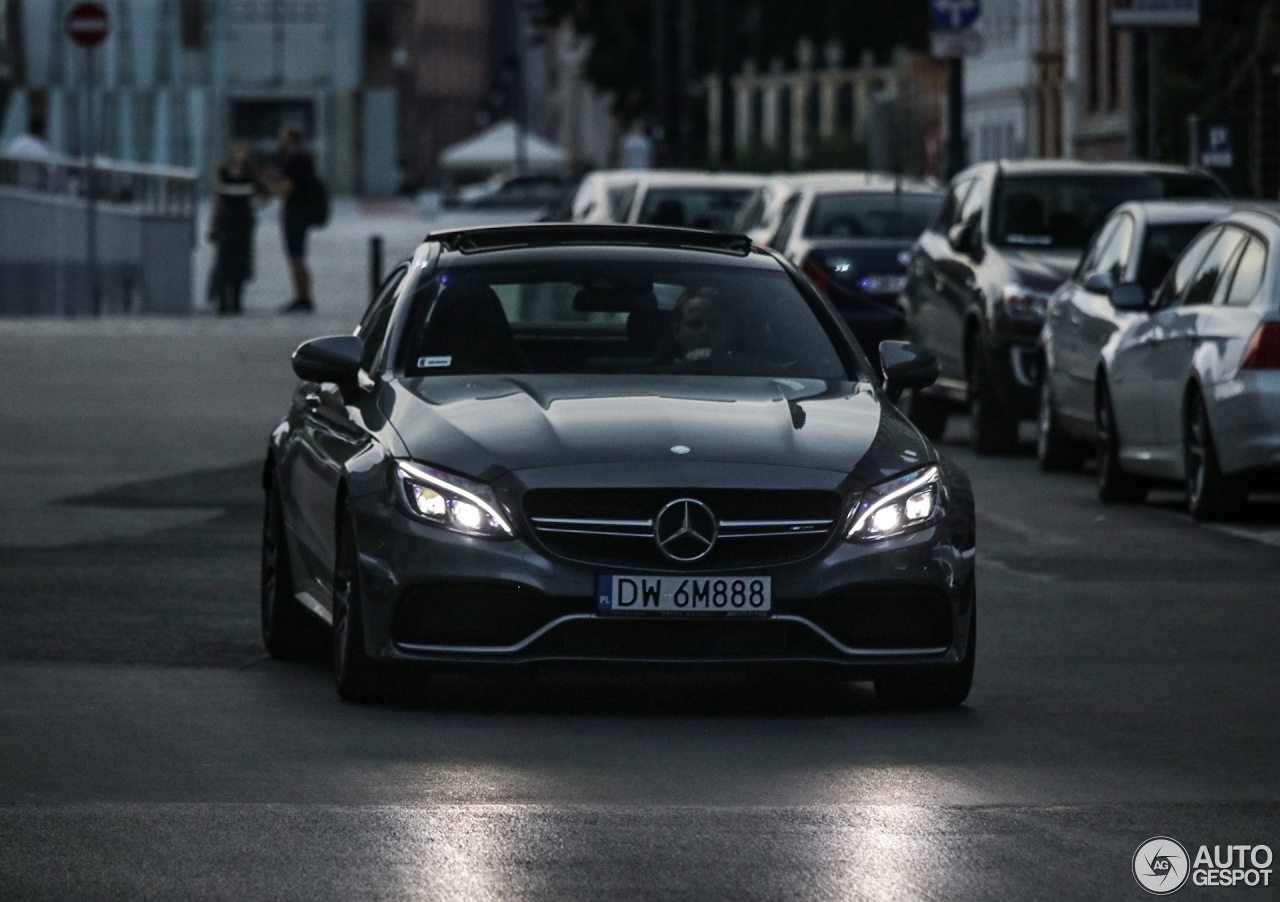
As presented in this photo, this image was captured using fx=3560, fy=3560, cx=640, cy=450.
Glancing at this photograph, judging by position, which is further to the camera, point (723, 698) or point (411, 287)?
point (411, 287)

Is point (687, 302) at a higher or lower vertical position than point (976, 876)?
higher

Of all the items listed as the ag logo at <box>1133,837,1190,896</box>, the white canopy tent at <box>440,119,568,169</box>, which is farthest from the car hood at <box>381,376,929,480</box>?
the white canopy tent at <box>440,119,568,169</box>

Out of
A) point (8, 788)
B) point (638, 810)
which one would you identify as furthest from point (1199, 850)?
point (8, 788)

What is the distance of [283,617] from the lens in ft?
36.2

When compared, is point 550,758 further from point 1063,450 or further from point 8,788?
point 1063,450

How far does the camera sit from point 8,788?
827cm

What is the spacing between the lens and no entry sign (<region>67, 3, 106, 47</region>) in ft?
134

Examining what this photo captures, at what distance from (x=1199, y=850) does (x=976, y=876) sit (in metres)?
0.58

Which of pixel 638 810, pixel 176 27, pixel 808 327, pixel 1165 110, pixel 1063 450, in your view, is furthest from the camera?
pixel 176 27

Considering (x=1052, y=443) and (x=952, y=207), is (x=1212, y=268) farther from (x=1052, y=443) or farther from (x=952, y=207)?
(x=952, y=207)

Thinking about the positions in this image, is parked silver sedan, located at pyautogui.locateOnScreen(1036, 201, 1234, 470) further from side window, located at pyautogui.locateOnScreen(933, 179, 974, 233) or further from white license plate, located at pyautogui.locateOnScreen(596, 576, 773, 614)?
white license plate, located at pyautogui.locateOnScreen(596, 576, 773, 614)

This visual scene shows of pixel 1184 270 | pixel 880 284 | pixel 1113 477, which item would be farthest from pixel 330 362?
pixel 880 284

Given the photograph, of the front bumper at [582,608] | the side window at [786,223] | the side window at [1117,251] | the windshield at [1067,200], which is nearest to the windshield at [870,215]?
the side window at [786,223]

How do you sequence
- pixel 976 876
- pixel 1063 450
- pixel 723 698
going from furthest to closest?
pixel 1063 450, pixel 723 698, pixel 976 876
